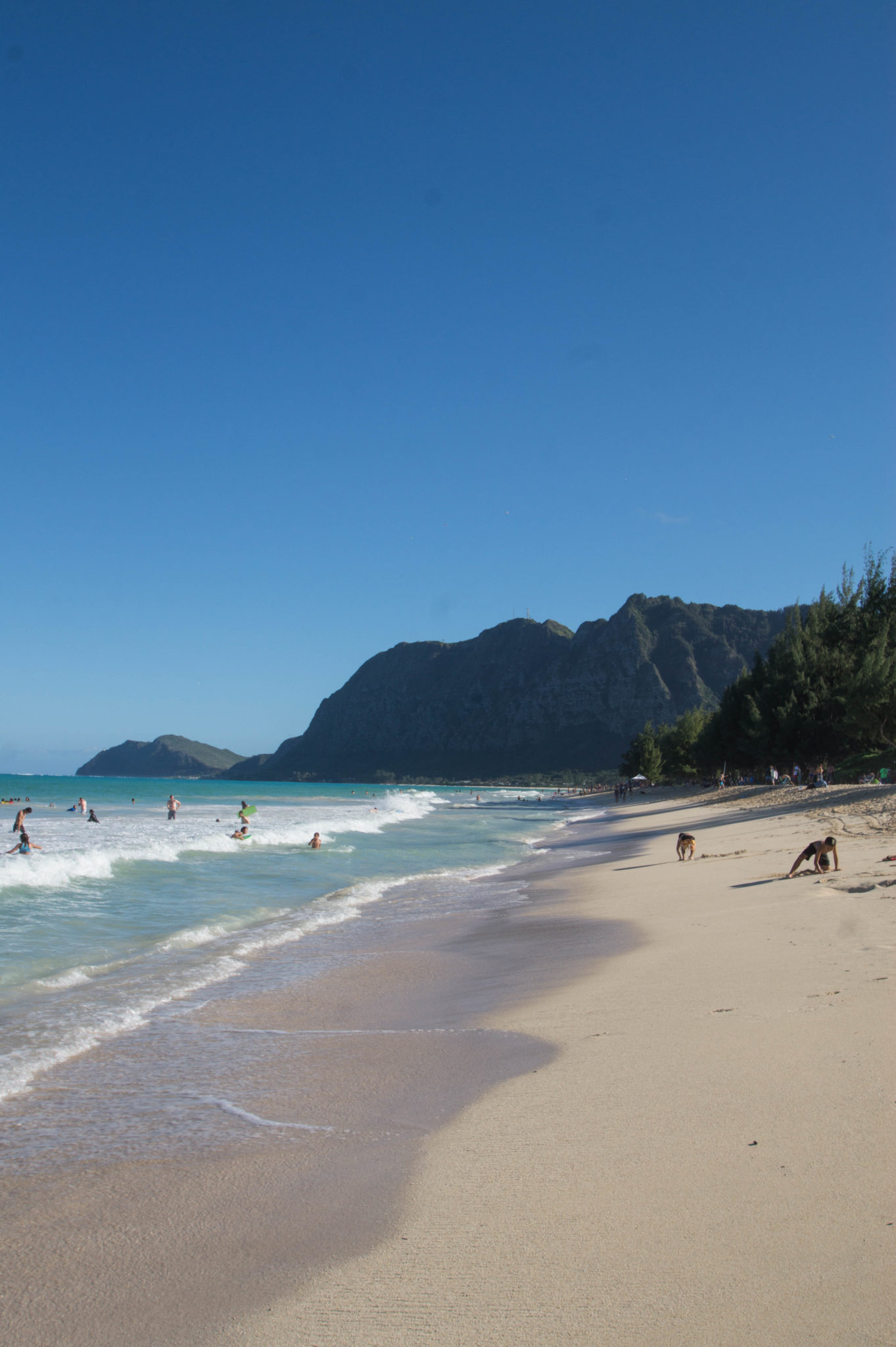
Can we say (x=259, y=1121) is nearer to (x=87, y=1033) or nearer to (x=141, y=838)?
(x=87, y=1033)

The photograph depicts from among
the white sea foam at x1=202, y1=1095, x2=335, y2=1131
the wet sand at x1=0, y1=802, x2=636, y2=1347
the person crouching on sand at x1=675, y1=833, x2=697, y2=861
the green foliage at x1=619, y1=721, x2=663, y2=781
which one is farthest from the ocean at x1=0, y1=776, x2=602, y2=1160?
the green foliage at x1=619, y1=721, x2=663, y2=781

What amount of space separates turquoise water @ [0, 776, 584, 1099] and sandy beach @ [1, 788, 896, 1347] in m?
1.48

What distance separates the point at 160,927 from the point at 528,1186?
9794 mm

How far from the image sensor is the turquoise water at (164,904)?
24.6 feet

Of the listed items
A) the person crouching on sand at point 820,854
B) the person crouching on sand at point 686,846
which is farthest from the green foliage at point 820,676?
the person crouching on sand at point 820,854

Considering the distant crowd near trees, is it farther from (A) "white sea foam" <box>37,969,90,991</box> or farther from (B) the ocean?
(A) "white sea foam" <box>37,969,90,991</box>

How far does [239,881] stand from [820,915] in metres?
12.6

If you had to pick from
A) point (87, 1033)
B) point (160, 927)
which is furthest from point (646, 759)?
point (87, 1033)

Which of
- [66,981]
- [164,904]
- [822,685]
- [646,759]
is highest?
[822,685]

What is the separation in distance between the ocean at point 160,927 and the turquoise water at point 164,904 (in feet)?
0.13

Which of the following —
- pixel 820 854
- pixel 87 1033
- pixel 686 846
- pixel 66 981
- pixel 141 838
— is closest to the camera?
pixel 87 1033

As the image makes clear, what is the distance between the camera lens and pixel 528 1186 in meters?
3.64

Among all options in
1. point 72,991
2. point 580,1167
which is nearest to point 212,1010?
point 72,991

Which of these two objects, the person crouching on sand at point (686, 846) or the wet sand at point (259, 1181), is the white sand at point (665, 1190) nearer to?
the wet sand at point (259, 1181)
